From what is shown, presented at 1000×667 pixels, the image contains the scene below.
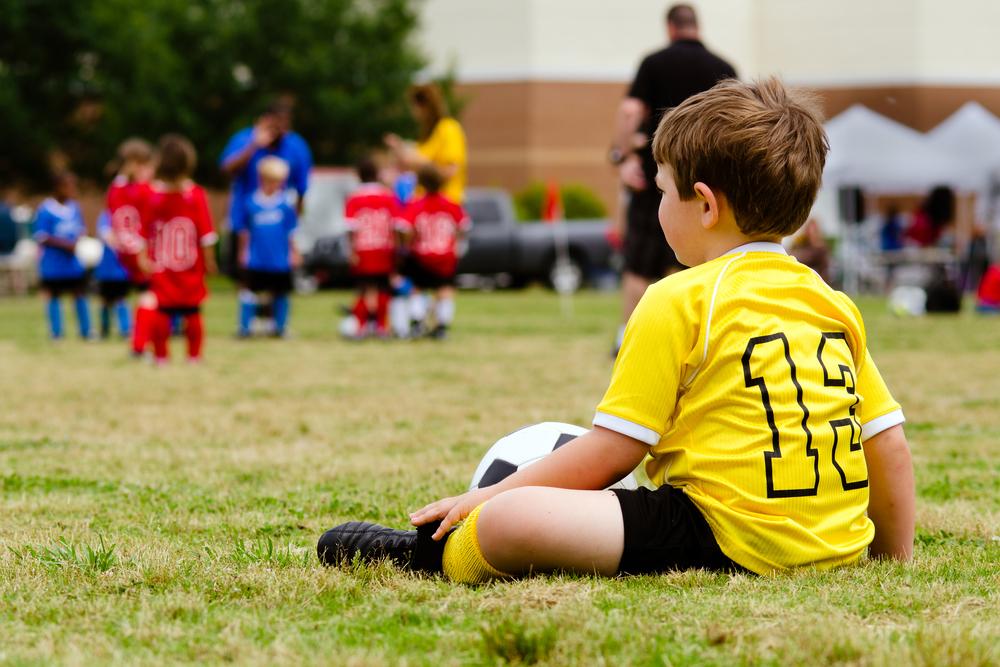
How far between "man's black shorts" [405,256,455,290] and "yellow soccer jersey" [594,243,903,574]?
1031cm

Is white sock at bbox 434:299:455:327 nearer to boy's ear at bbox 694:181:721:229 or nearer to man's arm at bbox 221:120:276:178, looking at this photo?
man's arm at bbox 221:120:276:178

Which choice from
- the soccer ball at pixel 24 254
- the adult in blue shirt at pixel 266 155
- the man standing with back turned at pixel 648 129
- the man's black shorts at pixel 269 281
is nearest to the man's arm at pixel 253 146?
the adult in blue shirt at pixel 266 155

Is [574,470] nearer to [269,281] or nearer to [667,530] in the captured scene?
[667,530]

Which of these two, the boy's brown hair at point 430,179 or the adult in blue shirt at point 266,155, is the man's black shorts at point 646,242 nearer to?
the boy's brown hair at point 430,179

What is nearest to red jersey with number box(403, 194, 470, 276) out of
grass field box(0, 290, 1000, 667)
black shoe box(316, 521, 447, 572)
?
grass field box(0, 290, 1000, 667)

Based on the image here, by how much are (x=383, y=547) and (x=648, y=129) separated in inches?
231

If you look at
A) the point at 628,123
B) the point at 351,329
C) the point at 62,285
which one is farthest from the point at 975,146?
the point at 628,123

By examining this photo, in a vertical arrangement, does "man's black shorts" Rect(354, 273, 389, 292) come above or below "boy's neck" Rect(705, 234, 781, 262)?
below

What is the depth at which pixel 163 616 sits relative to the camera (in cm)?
280

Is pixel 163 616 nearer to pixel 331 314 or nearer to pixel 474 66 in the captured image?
pixel 331 314

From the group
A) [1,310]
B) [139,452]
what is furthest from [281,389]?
[1,310]

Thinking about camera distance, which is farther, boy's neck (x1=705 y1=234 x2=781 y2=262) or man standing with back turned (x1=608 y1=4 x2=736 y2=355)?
man standing with back turned (x1=608 y1=4 x2=736 y2=355)

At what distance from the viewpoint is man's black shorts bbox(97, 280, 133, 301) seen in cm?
1428

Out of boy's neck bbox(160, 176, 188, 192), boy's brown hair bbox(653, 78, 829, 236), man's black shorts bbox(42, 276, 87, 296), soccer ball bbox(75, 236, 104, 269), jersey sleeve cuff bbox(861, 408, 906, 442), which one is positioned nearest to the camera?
boy's brown hair bbox(653, 78, 829, 236)
